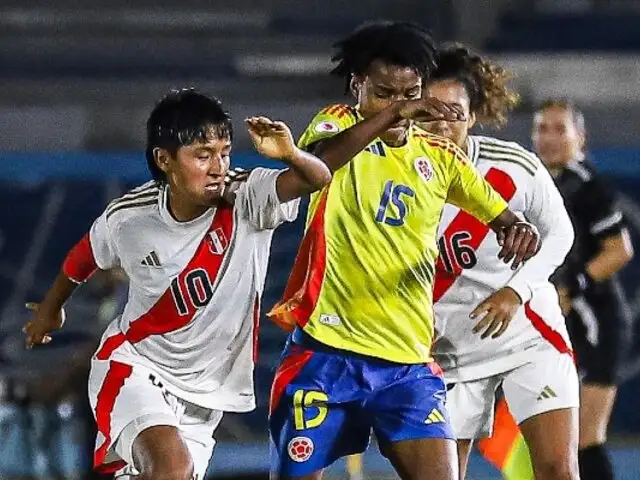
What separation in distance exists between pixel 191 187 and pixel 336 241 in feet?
1.47

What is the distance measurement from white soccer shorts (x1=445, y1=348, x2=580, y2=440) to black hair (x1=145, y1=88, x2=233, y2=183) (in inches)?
51.9

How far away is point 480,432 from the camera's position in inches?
219

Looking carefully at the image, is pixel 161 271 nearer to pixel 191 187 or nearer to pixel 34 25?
pixel 191 187

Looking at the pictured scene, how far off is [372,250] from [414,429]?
20.5 inches

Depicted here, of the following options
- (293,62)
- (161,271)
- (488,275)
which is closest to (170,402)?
(161,271)

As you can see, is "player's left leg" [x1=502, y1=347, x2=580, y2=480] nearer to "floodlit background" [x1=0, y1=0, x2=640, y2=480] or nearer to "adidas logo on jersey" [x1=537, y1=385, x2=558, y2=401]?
"adidas logo on jersey" [x1=537, y1=385, x2=558, y2=401]

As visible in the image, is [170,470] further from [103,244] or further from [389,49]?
[389,49]

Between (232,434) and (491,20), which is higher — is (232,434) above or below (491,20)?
below

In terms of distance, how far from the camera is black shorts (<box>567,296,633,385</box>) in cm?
688

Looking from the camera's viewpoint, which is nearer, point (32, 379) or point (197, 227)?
point (197, 227)

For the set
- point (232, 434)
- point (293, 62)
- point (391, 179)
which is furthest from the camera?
point (293, 62)

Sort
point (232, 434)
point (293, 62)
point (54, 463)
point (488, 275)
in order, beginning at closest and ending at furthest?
point (488, 275) < point (54, 463) < point (232, 434) < point (293, 62)

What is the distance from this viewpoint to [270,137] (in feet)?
13.9

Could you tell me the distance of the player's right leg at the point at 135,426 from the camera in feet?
15.3
